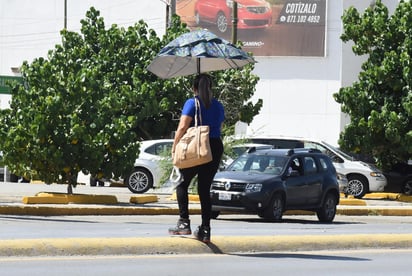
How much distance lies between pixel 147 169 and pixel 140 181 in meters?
0.47

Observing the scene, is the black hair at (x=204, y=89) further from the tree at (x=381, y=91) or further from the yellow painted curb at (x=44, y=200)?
the tree at (x=381, y=91)

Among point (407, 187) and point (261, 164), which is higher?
point (261, 164)

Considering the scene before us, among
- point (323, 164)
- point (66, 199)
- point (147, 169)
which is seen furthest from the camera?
point (147, 169)

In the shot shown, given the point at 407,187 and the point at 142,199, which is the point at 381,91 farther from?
the point at 142,199

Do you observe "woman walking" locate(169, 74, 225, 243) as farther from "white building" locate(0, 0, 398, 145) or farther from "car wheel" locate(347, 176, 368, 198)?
"white building" locate(0, 0, 398, 145)

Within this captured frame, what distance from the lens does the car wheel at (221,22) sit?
64500 millimetres

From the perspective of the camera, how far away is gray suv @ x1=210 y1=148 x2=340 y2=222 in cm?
2066

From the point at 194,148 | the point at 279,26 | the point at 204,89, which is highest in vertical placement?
the point at 279,26

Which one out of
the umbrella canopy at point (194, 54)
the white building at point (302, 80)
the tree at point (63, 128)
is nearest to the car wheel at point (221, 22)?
the white building at point (302, 80)

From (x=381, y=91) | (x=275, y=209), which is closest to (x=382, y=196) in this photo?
(x=381, y=91)

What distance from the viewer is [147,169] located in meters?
30.3

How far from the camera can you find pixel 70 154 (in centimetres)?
2380

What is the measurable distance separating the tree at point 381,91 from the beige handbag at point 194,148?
22.4 metres

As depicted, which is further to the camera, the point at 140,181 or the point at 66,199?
the point at 140,181
